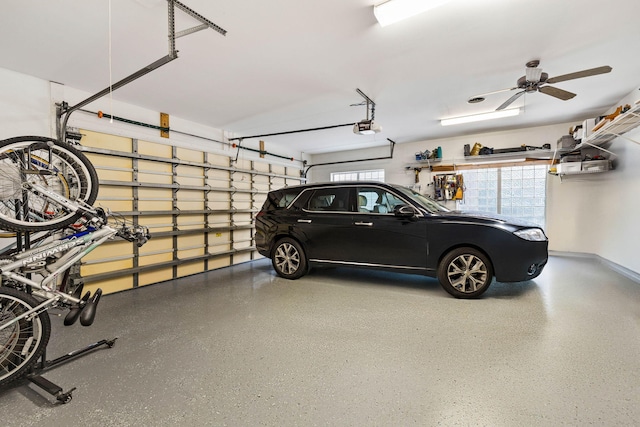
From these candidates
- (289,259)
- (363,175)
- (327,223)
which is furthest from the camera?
(363,175)

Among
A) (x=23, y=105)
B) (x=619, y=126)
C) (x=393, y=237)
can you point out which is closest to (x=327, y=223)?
(x=393, y=237)

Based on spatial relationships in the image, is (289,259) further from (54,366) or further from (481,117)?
(481,117)

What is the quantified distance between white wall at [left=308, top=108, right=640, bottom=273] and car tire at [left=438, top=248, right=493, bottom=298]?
2.63 metres

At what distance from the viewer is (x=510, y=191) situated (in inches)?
245

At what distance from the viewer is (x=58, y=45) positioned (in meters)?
2.69

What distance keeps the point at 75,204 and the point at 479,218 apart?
13.1 feet

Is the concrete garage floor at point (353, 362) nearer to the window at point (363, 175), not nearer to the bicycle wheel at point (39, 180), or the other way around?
the bicycle wheel at point (39, 180)

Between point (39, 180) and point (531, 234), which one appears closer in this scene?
point (39, 180)

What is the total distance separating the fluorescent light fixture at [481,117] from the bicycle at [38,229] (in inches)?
213

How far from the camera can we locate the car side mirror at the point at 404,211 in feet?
12.0

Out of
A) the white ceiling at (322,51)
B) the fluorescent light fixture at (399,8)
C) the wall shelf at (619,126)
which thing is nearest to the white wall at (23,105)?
the white ceiling at (322,51)

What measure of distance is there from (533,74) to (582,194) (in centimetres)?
402

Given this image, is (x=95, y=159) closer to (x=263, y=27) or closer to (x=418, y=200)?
(x=263, y=27)

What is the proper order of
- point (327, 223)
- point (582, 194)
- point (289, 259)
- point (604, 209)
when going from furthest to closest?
1. point (582, 194)
2. point (604, 209)
3. point (289, 259)
4. point (327, 223)
